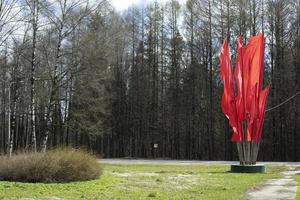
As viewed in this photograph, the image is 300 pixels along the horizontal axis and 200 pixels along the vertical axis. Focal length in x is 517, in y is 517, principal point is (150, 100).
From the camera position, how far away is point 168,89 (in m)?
59.5

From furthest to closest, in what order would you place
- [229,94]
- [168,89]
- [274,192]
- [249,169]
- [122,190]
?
[168,89]
[229,94]
[249,169]
[274,192]
[122,190]

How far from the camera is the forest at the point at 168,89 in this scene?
147 feet

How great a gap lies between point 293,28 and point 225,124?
469 inches

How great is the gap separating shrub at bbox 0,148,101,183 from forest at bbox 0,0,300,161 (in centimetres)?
2113

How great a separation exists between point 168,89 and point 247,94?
32.7 metres

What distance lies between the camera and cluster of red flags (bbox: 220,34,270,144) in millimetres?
26875

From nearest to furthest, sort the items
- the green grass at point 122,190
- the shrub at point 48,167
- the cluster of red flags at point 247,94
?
the green grass at point 122,190 → the shrub at point 48,167 → the cluster of red flags at point 247,94

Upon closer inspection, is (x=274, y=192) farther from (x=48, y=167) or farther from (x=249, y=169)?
(x=249, y=169)

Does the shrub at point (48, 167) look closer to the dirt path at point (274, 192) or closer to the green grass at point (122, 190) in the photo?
the green grass at point (122, 190)

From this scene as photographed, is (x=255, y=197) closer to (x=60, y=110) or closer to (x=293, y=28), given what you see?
(x=60, y=110)

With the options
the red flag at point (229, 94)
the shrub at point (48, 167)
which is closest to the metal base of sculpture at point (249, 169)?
the red flag at point (229, 94)

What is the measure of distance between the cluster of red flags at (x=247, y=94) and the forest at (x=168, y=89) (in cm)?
1384

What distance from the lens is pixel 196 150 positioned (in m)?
56.5

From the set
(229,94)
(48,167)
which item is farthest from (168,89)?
(48,167)
